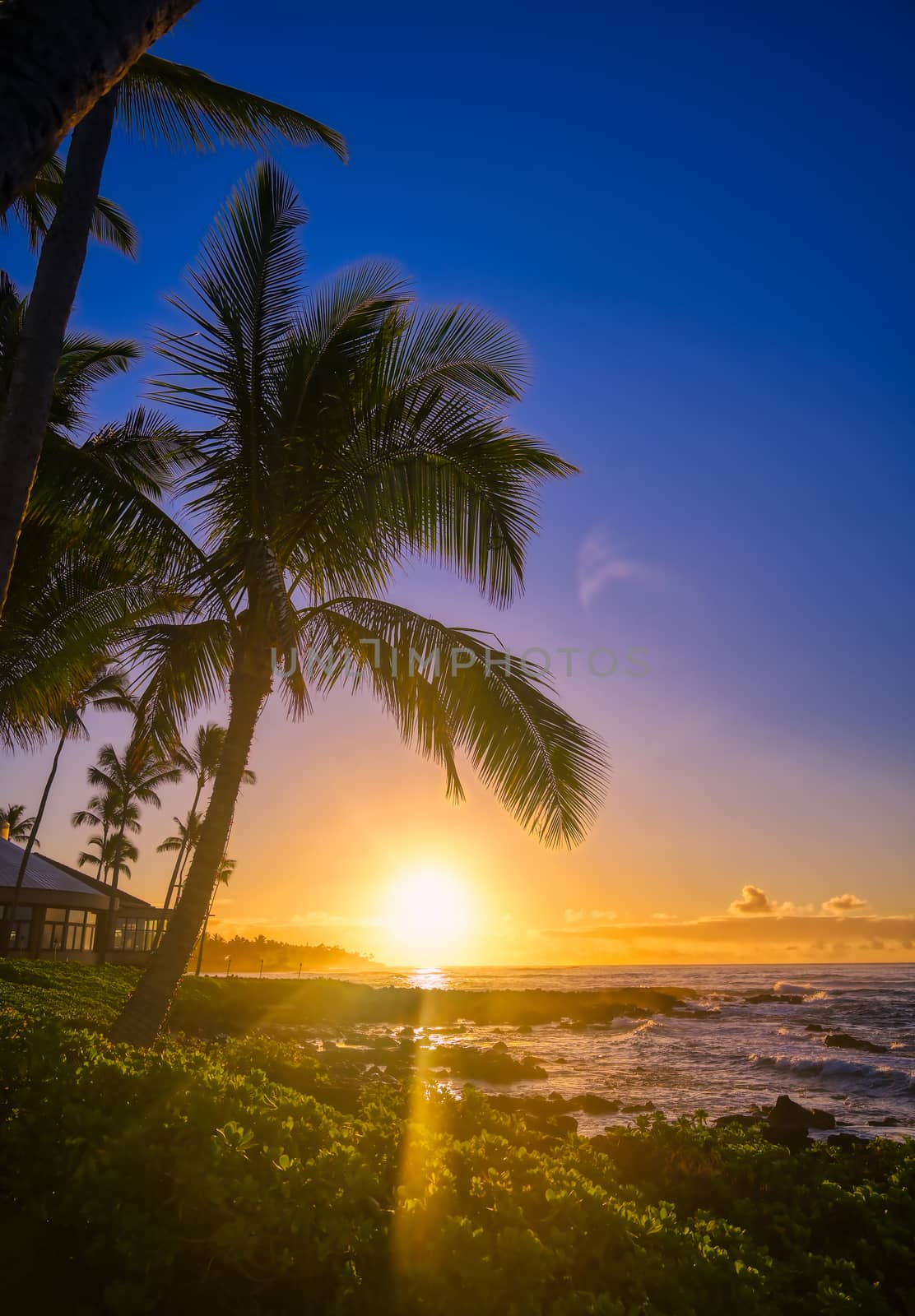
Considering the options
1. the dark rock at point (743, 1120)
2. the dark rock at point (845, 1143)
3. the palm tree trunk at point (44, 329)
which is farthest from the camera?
the dark rock at point (743, 1120)

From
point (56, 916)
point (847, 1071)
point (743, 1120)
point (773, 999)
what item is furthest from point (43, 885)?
point (773, 999)

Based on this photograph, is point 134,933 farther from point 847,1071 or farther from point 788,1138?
point 788,1138

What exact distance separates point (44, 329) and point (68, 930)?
111 feet

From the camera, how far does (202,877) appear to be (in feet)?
22.7

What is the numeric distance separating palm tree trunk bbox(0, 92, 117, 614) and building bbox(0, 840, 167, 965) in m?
27.7

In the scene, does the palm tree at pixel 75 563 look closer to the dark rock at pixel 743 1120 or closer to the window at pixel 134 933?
the dark rock at pixel 743 1120

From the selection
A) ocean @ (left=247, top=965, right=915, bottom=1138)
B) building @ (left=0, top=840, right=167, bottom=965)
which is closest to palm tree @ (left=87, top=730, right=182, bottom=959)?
building @ (left=0, top=840, right=167, bottom=965)

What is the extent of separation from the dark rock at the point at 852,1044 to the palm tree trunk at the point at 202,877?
25529 millimetres

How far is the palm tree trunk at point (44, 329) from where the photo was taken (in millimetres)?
5062

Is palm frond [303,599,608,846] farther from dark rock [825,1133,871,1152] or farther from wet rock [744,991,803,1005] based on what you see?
wet rock [744,991,803,1005]

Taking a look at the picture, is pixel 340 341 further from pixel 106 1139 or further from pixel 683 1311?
pixel 683 1311

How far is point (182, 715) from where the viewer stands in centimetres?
881

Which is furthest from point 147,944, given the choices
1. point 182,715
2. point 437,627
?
point 437,627

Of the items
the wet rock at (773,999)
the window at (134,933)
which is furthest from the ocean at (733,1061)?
the window at (134,933)
